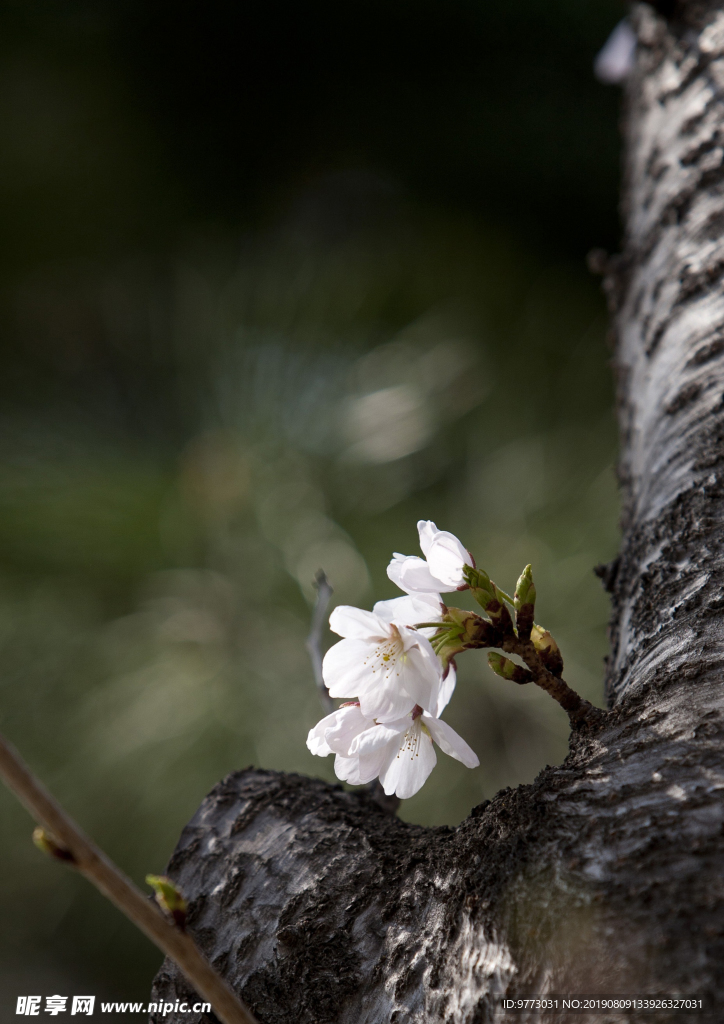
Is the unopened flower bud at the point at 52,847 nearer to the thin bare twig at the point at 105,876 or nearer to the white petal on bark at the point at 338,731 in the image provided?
the thin bare twig at the point at 105,876

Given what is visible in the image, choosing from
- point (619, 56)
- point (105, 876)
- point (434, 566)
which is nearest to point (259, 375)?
point (619, 56)

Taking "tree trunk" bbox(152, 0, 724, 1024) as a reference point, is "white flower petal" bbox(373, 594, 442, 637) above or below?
above

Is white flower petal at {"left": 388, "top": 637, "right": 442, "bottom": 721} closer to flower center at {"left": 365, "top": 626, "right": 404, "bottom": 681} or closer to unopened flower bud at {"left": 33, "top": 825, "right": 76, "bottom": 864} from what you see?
flower center at {"left": 365, "top": 626, "right": 404, "bottom": 681}

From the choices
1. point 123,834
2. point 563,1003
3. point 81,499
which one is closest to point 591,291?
point 81,499

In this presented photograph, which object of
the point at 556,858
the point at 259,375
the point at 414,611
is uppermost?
the point at 259,375

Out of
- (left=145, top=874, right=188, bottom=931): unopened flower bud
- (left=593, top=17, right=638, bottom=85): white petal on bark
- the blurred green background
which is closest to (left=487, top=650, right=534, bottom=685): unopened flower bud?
(left=145, top=874, right=188, bottom=931): unopened flower bud

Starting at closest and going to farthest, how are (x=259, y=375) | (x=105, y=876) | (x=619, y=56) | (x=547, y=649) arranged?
1. (x=105, y=876)
2. (x=547, y=649)
3. (x=619, y=56)
4. (x=259, y=375)

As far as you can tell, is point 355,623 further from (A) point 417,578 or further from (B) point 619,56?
(B) point 619,56
